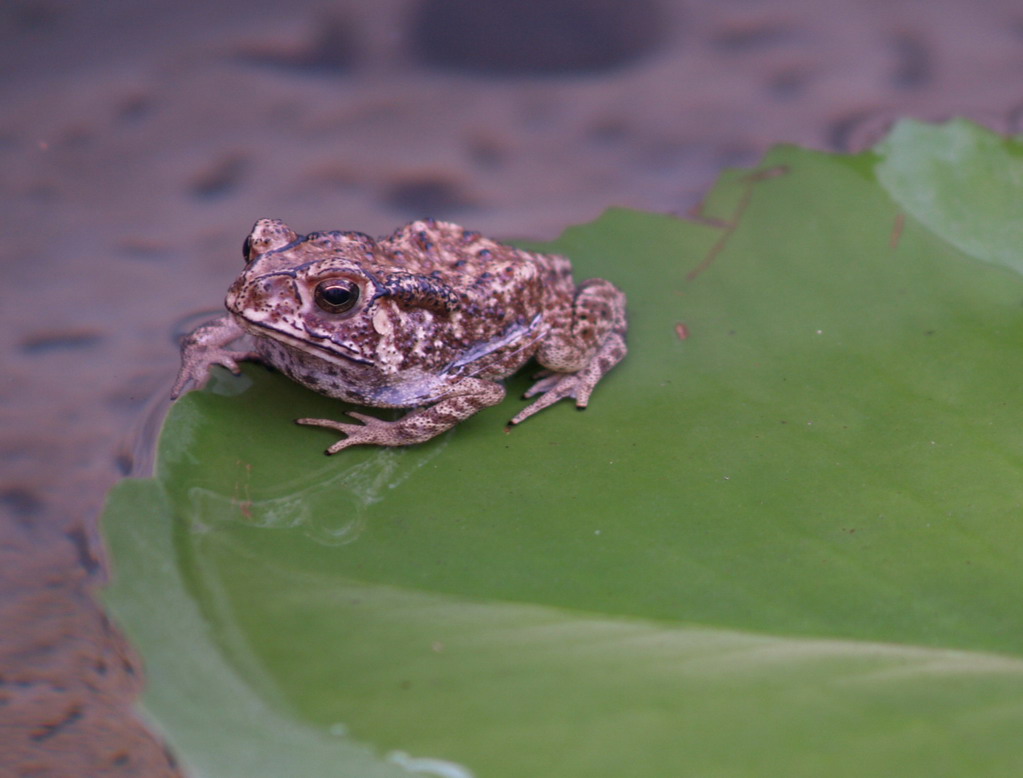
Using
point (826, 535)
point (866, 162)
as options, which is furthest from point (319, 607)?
point (866, 162)

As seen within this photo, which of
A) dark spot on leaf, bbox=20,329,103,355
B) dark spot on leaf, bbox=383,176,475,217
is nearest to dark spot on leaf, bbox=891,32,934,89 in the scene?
dark spot on leaf, bbox=383,176,475,217

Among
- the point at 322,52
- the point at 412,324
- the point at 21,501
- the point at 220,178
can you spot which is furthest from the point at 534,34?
the point at 21,501

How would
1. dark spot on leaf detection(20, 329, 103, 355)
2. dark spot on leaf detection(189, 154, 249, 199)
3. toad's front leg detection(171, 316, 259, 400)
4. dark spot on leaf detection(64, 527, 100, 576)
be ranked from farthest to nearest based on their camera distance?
dark spot on leaf detection(189, 154, 249, 199) → dark spot on leaf detection(20, 329, 103, 355) → toad's front leg detection(171, 316, 259, 400) → dark spot on leaf detection(64, 527, 100, 576)

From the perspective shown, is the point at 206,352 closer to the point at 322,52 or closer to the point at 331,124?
the point at 331,124

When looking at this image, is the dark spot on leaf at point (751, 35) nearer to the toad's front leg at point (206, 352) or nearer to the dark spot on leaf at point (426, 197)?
the dark spot on leaf at point (426, 197)

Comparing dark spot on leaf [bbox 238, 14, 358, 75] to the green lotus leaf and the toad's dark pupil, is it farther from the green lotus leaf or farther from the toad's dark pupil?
the green lotus leaf

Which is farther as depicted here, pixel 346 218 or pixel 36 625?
pixel 346 218

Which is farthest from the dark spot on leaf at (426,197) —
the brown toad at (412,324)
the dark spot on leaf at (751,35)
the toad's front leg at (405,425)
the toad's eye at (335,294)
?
the dark spot on leaf at (751,35)

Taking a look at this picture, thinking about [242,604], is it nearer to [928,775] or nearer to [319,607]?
[319,607]
